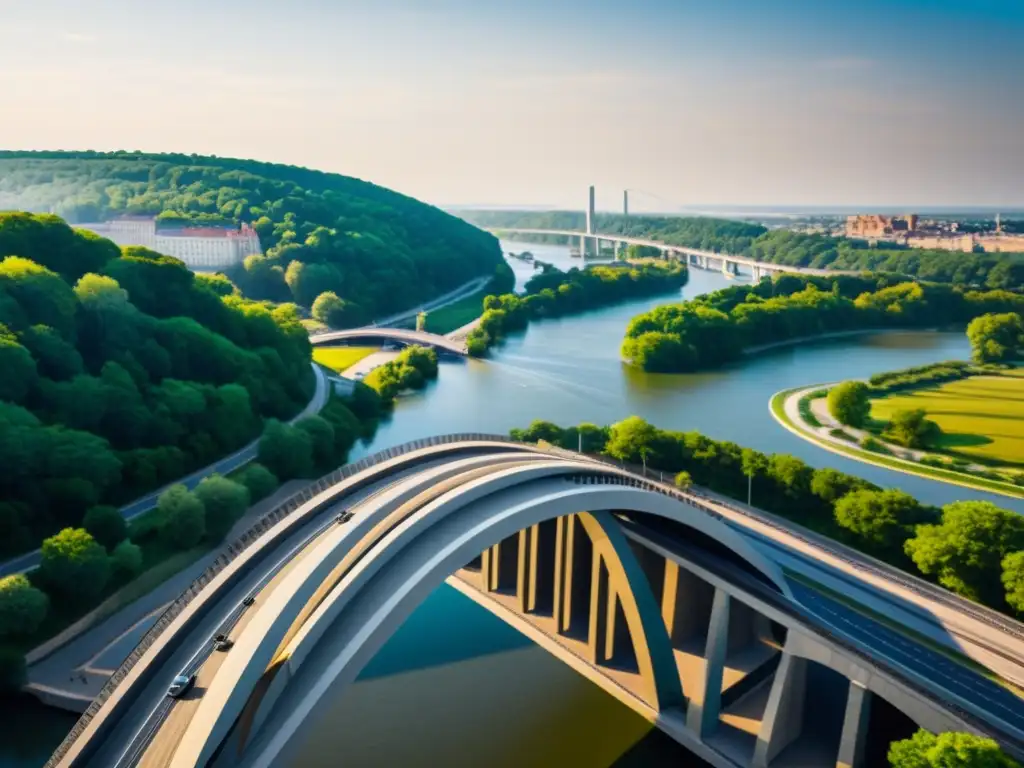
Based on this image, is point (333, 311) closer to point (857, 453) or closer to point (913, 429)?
point (857, 453)

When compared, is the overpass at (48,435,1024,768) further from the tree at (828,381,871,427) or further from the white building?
the white building

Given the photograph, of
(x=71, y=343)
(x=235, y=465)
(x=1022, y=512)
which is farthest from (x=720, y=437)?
(x=71, y=343)

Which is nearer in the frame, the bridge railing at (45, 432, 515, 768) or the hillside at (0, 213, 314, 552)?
the bridge railing at (45, 432, 515, 768)

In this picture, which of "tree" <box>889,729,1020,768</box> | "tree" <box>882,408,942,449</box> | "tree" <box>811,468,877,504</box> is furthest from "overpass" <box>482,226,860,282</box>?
"tree" <box>889,729,1020,768</box>

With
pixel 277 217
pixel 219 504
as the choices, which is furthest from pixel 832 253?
pixel 219 504

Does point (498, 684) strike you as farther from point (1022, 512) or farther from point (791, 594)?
point (1022, 512)

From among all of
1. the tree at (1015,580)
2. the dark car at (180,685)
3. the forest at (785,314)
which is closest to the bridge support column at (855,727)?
the tree at (1015,580)
